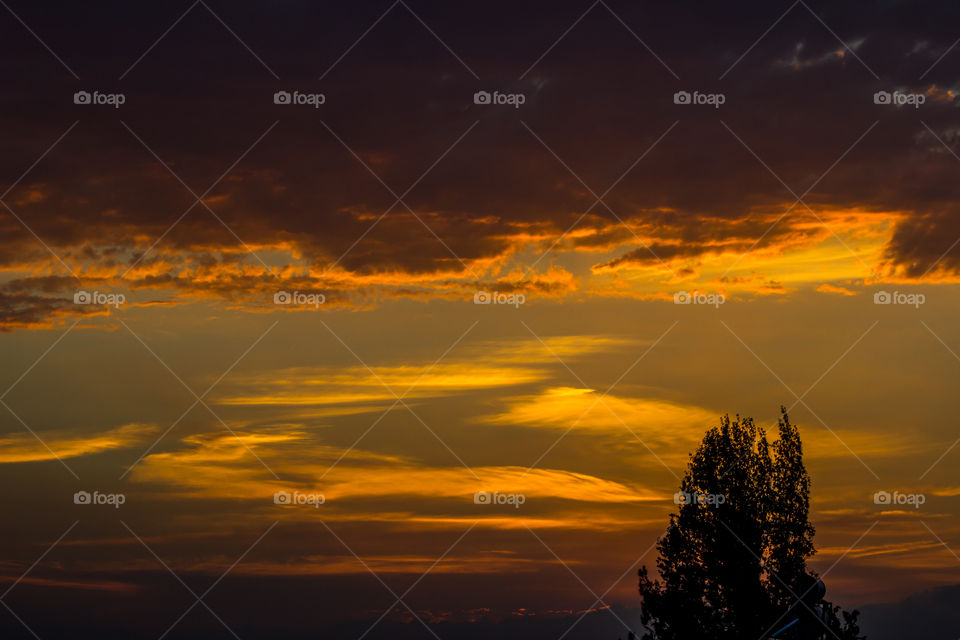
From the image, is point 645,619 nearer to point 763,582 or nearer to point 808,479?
point 763,582

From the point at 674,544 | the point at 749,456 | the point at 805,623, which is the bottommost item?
the point at 805,623

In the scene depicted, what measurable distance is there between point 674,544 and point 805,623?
19.0 m

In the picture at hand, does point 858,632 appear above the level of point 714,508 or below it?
below

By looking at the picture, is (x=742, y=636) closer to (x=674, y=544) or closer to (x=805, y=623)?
(x=674, y=544)

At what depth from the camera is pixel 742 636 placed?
50312 mm

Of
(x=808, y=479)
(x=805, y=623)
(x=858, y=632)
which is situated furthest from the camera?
(x=808, y=479)

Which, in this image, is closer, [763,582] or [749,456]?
[763,582]

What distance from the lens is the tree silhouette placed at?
50656mm

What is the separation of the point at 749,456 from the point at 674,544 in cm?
613

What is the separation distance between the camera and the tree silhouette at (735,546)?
50656mm

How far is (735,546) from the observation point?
171 ft

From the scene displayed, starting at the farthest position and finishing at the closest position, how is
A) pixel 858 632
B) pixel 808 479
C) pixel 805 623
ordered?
pixel 808 479, pixel 858 632, pixel 805 623

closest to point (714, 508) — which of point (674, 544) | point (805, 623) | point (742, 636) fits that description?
point (674, 544)

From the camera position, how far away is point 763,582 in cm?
5131
